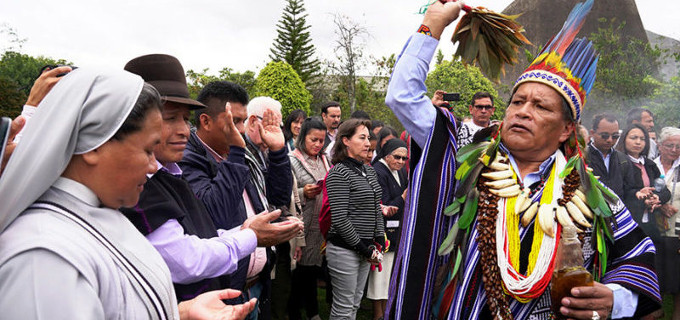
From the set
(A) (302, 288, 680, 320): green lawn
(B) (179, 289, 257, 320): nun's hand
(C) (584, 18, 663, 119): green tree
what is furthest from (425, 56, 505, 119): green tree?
(B) (179, 289, 257, 320): nun's hand

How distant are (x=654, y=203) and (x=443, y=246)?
538 cm

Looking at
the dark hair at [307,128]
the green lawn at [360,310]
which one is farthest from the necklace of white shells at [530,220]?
the green lawn at [360,310]

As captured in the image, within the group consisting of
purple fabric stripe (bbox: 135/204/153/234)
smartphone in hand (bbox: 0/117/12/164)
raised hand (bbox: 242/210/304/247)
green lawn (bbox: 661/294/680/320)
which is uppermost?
smartphone in hand (bbox: 0/117/12/164)

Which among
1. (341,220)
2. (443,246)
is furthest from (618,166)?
(443,246)

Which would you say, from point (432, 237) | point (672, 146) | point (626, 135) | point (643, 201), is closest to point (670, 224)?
point (643, 201)

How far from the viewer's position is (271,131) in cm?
374

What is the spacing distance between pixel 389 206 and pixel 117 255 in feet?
15.6

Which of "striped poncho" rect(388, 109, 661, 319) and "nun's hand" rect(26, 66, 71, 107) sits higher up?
"nun's hand" rect(26, 66, 71, 107)

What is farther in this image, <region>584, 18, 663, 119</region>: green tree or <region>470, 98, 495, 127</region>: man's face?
<region>584, 18, 663, 119</region>: green tree

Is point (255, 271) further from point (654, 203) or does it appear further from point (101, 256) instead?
point (654, 203)

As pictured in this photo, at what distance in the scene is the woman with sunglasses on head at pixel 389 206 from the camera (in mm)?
6141

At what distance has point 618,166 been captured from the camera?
22.2ft

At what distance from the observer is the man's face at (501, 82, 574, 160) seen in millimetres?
2420

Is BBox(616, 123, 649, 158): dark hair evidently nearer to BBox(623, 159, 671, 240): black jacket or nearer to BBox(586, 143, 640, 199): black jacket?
BBox(623, 159, 671, 240): black jacket
